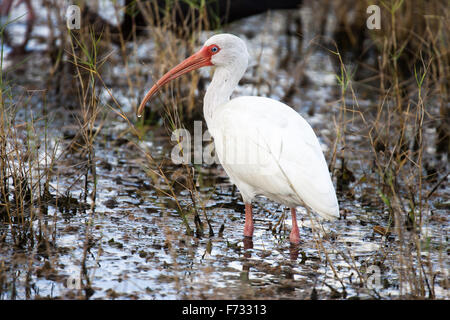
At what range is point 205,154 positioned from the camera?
21.0 ft

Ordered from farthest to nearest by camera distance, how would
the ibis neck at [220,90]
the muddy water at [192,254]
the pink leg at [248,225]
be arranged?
the ibis neck at [220,90] → the pink leg at [248,225] → the muddy water at [192,254]

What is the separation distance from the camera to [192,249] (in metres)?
4.40

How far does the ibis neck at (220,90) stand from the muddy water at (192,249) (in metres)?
0.59

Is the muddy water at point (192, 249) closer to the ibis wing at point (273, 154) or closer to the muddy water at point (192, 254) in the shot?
the muddy water at point (192, 254)

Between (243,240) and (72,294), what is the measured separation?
1.39 m

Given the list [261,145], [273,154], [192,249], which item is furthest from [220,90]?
[192,249]

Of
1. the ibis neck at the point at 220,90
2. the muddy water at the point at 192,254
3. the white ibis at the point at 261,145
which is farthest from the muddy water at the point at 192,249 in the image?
the ibis neck at the point at 220,90

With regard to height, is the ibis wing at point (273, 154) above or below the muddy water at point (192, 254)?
above

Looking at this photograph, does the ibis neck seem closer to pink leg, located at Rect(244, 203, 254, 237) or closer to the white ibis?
the white ibis

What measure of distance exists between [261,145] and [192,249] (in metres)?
0.79

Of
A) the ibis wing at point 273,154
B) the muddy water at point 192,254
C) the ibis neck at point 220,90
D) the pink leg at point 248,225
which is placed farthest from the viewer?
the ibis neck at point 220,90

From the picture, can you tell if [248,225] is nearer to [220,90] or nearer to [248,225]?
[248,225]

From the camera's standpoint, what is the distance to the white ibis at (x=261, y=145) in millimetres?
4145
